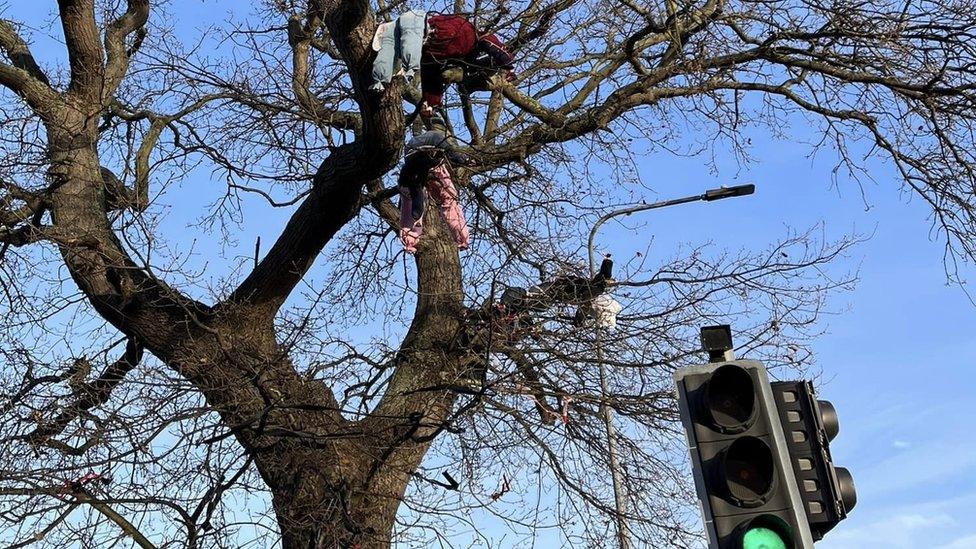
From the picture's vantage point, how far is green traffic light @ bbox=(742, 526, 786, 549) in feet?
12.8

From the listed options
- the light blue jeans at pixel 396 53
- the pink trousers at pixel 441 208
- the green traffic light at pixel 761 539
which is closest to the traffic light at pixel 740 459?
the green traffic light at pixel 761 539

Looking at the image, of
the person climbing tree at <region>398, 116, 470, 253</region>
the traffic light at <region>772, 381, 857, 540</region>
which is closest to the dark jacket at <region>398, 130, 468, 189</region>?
the person climbing tree at <region>398, 116, 470, 253</region>

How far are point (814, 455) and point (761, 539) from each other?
0.42 meters

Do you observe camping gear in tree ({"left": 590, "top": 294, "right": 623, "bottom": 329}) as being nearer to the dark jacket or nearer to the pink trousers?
the pink trousers

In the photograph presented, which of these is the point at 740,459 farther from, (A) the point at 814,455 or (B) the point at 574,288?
(B) the point at 574,288

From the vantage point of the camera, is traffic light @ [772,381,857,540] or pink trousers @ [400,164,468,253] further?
pink trousers @ [400,164,468,253]

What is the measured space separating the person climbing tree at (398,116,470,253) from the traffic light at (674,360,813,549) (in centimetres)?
435

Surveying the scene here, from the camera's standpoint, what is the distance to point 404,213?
8.80m

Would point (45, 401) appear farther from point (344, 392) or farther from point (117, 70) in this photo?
point (117, 70)

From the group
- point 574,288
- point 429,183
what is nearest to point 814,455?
point 574,288

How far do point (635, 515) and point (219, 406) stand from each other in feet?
10.7

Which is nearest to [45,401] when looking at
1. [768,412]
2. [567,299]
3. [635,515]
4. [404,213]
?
[404,213]

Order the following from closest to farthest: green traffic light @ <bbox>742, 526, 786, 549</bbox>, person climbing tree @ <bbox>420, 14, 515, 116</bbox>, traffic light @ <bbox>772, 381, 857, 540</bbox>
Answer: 1. green traffic light @ <bbox>742, 526, 786, 549</bbox>
2. traffic light @ <bbox>772, 381, 857, 540</bbox>
3. person climbing tree @ <bbox>420, 14, 515, 116</bbox>

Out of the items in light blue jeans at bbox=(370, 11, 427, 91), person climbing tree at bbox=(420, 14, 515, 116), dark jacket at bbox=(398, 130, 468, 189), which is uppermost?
person climbing tree at bbox=(420, 14, 515, 116)
